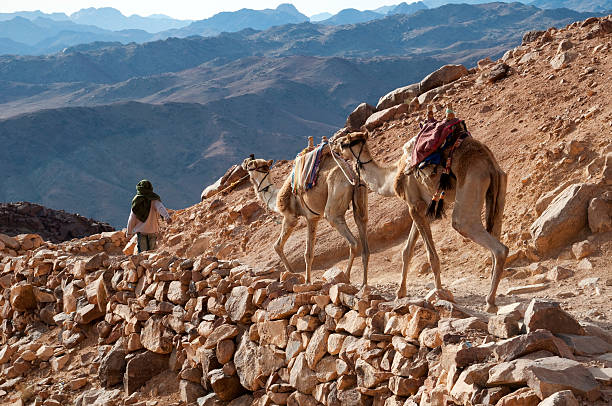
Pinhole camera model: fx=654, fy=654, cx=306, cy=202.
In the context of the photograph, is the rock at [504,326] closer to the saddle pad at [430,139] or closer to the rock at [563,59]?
the saddle pad at [430,139]

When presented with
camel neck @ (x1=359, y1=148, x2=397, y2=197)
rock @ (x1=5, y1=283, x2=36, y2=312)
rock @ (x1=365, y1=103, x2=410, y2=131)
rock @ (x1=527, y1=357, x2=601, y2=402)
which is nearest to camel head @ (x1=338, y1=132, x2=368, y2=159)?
camel neck @ (x1=359, y1=148, x2=397, y2=197)

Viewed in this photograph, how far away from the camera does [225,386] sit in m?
7.44

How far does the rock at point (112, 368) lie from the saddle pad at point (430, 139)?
4.87 metres

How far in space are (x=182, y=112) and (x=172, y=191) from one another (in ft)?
61.5

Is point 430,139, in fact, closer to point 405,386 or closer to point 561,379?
point 405,386

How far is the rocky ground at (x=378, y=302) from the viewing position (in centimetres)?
486

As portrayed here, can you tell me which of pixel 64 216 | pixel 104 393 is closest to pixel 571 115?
pixel 104 393

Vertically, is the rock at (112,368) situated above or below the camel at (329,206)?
below

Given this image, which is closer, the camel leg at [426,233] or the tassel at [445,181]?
the tassel at [445,181]

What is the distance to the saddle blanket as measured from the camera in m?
8.92

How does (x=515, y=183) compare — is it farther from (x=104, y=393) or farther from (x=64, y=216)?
(x=64, y=216)

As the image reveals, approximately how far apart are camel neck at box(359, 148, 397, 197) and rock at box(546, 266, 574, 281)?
239 centimetres

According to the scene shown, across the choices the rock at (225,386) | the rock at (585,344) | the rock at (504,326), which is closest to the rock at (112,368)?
the rock at (225,386)

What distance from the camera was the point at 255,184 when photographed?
34.5 feet
